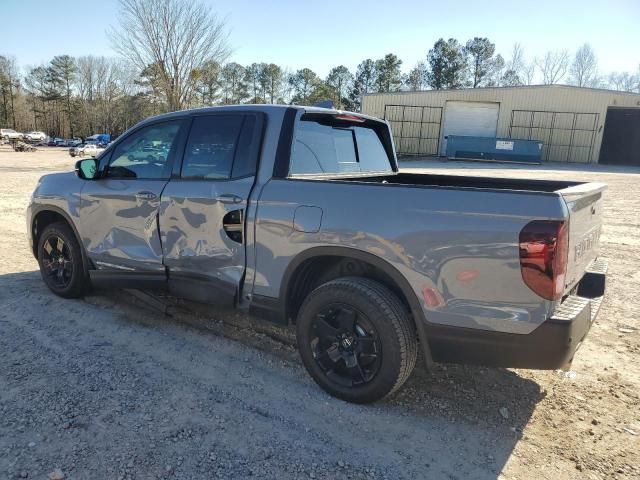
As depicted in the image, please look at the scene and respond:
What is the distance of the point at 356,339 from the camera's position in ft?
9.70

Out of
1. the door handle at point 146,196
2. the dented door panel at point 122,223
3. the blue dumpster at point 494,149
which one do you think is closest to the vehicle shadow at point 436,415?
the dented door panel at point 122,223

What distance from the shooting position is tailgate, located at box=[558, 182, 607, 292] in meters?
2.52

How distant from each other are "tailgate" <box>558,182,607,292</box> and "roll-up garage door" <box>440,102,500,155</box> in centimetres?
3626

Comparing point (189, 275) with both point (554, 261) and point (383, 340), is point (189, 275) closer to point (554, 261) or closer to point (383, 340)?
point (383, 340)

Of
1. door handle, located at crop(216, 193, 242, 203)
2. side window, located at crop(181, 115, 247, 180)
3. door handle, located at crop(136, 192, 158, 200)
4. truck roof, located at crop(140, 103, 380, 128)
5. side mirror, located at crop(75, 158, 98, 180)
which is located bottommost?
door handle, located at crop(136, 192, 158, 200)

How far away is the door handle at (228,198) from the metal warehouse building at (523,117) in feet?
119

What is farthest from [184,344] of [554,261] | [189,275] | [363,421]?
[554,261]

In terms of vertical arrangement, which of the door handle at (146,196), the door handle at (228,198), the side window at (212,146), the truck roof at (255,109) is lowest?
the door handle at (146,196)

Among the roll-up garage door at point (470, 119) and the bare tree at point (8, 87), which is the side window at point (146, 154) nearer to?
the roll-up garage door at point (470, 119)

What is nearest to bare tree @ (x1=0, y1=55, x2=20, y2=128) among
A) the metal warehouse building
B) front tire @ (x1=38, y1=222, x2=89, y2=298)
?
the metal warehouse building

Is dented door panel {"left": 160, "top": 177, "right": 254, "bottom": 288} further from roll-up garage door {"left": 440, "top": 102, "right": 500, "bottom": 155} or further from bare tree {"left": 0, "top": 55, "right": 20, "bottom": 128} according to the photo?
bare tree {"left": 0, "top": 55, "right": 20, "bottom": 128}

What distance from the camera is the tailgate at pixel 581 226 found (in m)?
2.52

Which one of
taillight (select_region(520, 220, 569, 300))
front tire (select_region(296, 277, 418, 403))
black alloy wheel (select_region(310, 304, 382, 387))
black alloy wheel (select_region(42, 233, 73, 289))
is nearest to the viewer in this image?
taillight (select_region(520, 220, 569, 300))

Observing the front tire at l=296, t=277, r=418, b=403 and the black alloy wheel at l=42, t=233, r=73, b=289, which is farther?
the black alloy wheel at l=42, t=233, r=73, b=289
